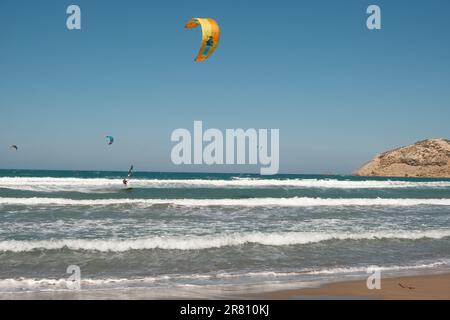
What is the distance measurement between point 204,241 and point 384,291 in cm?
419

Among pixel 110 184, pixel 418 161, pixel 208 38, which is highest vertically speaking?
pixel 208 38

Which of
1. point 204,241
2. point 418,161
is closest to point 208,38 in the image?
point 204,241

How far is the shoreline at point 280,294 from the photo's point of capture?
5121 millimetres

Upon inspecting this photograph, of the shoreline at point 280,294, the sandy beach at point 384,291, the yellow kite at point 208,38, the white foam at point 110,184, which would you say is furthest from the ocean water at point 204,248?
the white foam at point 110,184

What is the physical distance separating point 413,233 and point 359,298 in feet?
19.5

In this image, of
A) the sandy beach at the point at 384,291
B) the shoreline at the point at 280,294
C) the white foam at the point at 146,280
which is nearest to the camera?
the shoreline at the point at 280,294

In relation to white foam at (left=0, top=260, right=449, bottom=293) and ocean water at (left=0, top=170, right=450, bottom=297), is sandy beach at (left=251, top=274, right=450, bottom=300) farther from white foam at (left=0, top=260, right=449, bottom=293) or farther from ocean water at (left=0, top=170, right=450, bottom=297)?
white foam at (left=0, top=260, right=449, bottom=293)

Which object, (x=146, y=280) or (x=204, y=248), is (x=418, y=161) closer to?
(x=204, y=248)

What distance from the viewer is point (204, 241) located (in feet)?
29.0

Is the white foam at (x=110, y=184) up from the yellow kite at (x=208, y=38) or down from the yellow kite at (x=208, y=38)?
down

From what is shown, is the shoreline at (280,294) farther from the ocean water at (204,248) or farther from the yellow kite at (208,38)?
the yellow kite at (208,38)

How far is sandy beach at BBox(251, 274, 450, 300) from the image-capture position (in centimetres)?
523
